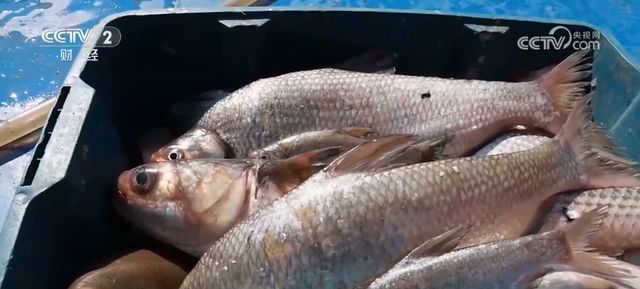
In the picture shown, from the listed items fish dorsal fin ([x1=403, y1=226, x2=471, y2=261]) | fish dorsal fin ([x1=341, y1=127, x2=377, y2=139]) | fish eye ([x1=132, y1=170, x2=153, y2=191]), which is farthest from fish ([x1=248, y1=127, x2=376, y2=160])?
fish dorsal fin ([x1=403, y1=226, x2=471, y2=261])

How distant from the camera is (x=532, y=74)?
1597 millimetres

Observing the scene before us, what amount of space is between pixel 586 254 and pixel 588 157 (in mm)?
292

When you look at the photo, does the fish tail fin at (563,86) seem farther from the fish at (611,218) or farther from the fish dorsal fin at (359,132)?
the fish dorsal fin at (359,132)

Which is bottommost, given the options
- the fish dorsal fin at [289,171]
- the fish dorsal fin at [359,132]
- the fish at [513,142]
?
the fish dorsal fin at [289,171]

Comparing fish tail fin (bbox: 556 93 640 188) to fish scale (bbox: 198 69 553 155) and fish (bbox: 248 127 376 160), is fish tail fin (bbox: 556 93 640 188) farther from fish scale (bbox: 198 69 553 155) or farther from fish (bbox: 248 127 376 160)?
fish (bbox: 248 127 376 160)

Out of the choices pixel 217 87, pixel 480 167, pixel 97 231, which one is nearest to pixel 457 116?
pixel 480 167

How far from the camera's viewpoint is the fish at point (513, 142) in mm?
1388

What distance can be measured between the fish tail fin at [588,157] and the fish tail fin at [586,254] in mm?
221

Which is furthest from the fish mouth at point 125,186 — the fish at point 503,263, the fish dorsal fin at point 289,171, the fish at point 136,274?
the fish at point 503,263

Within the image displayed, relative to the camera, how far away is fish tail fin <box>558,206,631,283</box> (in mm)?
1036

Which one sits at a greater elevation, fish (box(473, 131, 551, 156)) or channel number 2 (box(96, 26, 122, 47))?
channel number 2 (box(96, 26, 122, 47))

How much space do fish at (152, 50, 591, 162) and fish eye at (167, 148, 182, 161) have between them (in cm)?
2

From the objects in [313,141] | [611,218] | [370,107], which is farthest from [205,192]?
[611,218]

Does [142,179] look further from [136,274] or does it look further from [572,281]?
[572,281]
